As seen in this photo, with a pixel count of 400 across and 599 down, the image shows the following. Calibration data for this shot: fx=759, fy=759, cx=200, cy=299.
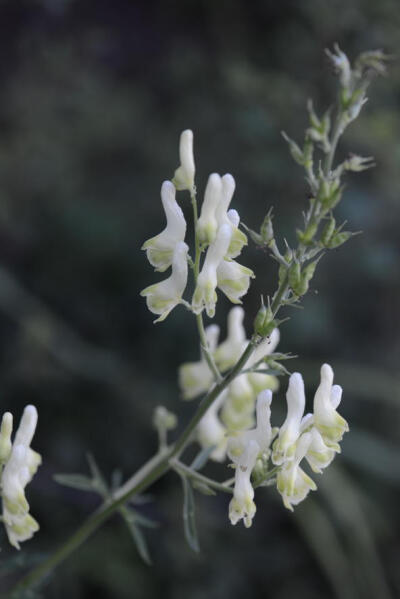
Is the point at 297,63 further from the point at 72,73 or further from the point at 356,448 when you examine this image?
the point at 356,448

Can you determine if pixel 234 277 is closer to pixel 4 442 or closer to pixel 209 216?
pixel 209 216

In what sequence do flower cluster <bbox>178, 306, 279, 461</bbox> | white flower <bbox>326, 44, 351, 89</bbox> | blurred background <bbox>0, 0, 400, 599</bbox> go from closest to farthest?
white flower <bbox>326, 44, 351, 89</bbox> < flower cluster <bbox>178, 306, 279, 461</bbox> < blurred background <bbox>0, 0, 400, 599</bbox>

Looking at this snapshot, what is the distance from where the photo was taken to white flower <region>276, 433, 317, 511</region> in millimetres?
1878

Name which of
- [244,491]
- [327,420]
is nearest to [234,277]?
[327,420]

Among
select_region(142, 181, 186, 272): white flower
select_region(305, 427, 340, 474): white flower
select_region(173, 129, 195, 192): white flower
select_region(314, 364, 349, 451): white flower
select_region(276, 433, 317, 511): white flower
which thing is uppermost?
select_region(173, 129, 195, 192): white flower

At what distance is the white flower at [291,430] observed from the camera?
1.89 metres

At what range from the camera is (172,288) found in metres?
1.98

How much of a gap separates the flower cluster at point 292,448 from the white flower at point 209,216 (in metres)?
0.44

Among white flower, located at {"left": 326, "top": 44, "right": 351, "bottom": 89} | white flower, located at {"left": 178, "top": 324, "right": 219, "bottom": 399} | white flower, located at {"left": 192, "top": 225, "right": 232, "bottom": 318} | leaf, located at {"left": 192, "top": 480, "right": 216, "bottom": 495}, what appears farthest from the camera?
white flower, located at {"left": 178, "top": 324, "right": 219, "bottom": 399}

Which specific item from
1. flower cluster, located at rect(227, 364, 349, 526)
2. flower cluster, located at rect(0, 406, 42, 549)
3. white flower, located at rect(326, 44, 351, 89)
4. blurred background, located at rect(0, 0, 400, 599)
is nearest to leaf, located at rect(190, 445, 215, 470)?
flower cluster, located at rect(227, 364, 349, 526)

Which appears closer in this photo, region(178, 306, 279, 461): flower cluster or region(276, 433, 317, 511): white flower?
region(276, 433, 317, 511): white flower

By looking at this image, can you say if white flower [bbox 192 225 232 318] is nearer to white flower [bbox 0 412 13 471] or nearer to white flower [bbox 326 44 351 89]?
white flower [bbox 326 44 351 89]

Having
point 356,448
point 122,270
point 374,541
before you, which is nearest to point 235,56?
point 122,270

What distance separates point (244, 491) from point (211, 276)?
0.55 m
